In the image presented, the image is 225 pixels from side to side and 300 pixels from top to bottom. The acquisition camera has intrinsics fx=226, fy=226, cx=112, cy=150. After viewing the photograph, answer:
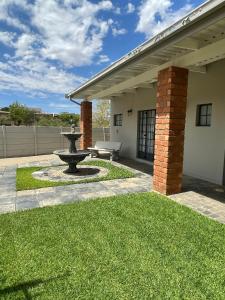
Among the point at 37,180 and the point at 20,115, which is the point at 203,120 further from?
the point at 20,115

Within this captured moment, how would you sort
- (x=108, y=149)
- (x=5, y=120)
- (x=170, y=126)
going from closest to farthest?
(x=170, y=126) → (x=108, y=149) → (x=5, y=120)

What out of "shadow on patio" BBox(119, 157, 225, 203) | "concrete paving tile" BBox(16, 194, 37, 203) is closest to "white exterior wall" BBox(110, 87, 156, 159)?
"shadow on patio" BBox(119, 157, 225, 203)

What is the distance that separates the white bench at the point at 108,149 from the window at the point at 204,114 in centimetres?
421

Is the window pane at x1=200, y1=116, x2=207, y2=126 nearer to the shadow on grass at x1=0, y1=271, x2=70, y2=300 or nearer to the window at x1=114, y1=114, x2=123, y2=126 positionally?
the window at x1=114, y1=114, x2=123, y2=126

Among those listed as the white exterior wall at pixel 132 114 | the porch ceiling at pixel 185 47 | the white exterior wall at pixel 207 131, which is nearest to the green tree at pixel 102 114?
the white exterior wall at pixel 132 114

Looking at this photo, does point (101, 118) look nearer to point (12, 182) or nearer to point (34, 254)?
point (12, 182)

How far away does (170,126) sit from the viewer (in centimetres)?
489

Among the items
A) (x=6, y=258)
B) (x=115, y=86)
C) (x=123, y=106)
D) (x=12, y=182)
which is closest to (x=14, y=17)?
(x=115, y=86)

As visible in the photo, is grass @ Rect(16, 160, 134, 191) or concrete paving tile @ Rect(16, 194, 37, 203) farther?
grass @ Rect(16, 160, 134, 191)

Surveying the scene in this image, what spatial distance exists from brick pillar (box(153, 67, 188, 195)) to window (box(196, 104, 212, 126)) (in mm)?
1924

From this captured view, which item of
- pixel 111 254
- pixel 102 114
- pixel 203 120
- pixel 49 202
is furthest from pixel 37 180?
pixel 102 114

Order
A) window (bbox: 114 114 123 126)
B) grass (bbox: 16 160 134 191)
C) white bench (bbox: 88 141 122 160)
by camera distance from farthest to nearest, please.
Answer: window (bbox: 114 114 123 126), white bench (bbox: 88 141 122 160), grass (bbox: 16 160 134 191)

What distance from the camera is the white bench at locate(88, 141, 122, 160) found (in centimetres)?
1005

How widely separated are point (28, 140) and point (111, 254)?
36.0 ft
